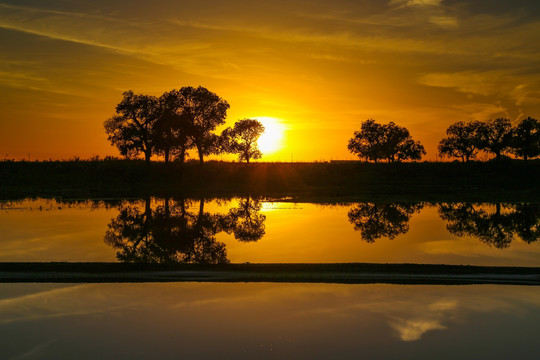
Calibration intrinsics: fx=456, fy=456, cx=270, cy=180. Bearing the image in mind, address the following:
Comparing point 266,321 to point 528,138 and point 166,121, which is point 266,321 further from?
point 528,138

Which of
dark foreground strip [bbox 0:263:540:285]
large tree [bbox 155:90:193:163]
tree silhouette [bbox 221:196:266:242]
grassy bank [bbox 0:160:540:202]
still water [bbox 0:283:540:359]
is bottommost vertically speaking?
still water [bbox 0:283:540:359]

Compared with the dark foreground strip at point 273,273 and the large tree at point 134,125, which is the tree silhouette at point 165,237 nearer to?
the dark foreground strip at point 273,273

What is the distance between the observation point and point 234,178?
67.1m

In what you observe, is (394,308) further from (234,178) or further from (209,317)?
(234,178)

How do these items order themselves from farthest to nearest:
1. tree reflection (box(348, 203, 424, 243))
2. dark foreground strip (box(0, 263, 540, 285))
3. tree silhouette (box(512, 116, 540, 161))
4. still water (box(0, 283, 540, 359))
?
tree silhouette (box(512, 116, 540, 161)), tree reflection (box(348, 203, 424, 243)), dark foreground strip (box(0, 263, 540, 285)), still water (box(0, 283, 540, 359))

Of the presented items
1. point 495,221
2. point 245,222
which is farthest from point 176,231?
point 495,221

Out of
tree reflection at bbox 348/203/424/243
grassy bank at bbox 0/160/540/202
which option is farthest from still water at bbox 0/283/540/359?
grassy bank at bbox 0/160/540/202

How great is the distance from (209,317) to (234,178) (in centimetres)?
5435

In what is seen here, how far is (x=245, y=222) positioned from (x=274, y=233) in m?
5.00

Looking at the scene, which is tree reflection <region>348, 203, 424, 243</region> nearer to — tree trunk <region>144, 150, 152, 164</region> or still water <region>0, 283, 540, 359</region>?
still water <region>0, 283, 540, 359</region>

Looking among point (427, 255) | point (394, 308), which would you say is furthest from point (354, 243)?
point (394, 308)

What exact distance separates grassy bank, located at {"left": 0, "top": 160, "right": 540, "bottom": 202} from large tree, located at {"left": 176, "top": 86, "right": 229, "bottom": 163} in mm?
9345

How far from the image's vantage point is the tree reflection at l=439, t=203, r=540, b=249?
26.1m

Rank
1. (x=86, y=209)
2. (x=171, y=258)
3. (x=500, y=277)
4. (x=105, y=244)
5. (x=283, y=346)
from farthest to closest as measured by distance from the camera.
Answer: (x=86, y=209) < (x=105, y=244) < (x=171, y=258) < (x=500, y=277) < (x=283, y=346)
